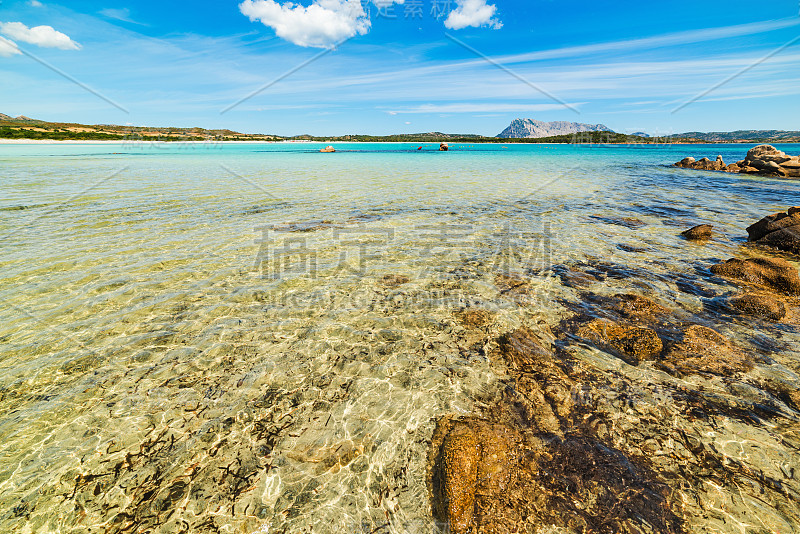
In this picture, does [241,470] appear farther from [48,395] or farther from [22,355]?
[22,355]

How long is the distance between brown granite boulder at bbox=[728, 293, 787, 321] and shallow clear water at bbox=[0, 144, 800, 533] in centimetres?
69

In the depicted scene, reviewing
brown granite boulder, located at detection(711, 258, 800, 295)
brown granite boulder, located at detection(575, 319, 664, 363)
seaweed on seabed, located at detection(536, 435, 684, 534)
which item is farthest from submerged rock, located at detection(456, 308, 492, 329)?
brown granite boulder, located at detection(711, 258, 800, 295)

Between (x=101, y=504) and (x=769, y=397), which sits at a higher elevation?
(x=769, y=397)

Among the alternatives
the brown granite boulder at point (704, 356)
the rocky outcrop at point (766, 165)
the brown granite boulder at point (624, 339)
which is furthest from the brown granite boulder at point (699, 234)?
the rocky outcrop at point (766, 165)

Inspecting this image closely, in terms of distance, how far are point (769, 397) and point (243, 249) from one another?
15.6 m

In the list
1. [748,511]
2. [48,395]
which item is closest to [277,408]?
[48,395]

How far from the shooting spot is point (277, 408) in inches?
224

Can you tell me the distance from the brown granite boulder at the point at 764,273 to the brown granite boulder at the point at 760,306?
1.07 meters

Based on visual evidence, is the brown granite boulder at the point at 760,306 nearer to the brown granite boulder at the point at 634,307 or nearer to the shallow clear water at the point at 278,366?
the shallow clear water at the point at 278,366

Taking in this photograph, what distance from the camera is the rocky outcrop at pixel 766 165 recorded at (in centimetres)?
4284

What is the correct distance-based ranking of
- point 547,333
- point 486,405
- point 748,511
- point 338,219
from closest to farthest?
point 748,511 → point 486,405 → point 547,333 → point 338,219

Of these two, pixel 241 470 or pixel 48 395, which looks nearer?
pixel 241 470

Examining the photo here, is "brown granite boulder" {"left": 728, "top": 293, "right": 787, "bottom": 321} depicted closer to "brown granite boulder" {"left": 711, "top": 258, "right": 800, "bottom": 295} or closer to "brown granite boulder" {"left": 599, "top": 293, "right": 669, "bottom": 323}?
"brown granite boulder" {"left": 711, "top": 258, "right": 800, "bottom": 295}

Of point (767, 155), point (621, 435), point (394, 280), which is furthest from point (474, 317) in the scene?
point (767, 155)
